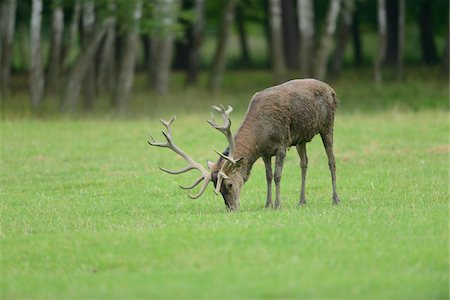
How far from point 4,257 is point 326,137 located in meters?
5.68

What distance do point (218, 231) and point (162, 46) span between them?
93.3 feet

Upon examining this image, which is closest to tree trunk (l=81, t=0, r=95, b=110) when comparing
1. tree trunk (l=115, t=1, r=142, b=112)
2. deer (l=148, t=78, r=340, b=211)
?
tree trunk (l=115, t=1, r=142, b=112)

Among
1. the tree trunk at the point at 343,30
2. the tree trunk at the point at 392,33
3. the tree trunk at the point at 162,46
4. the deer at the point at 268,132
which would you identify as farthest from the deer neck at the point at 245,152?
the tree trunk at the point at 392,33

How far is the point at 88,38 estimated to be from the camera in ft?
108

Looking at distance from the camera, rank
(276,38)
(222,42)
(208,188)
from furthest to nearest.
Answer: (222,42)
(276,38)
(208,188)

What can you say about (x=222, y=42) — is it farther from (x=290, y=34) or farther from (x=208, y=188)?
(x=208, y=188)

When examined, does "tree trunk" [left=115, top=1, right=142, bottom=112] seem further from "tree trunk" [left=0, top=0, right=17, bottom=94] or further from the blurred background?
"tree trunk" [left=0, top=0, right=17, bottom=94]

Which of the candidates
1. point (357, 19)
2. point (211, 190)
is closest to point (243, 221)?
point (211, 190)

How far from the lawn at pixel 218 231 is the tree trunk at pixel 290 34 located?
2456 cm

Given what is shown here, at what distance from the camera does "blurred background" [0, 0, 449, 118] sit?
1286 inches

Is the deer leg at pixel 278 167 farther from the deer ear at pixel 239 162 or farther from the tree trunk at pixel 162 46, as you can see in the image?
the tree trunk at pixel 162 46

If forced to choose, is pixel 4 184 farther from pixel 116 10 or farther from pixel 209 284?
pixel 116 10

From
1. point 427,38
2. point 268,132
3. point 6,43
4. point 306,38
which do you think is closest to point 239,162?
point 268,132

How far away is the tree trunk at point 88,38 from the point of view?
32281 millimetres
